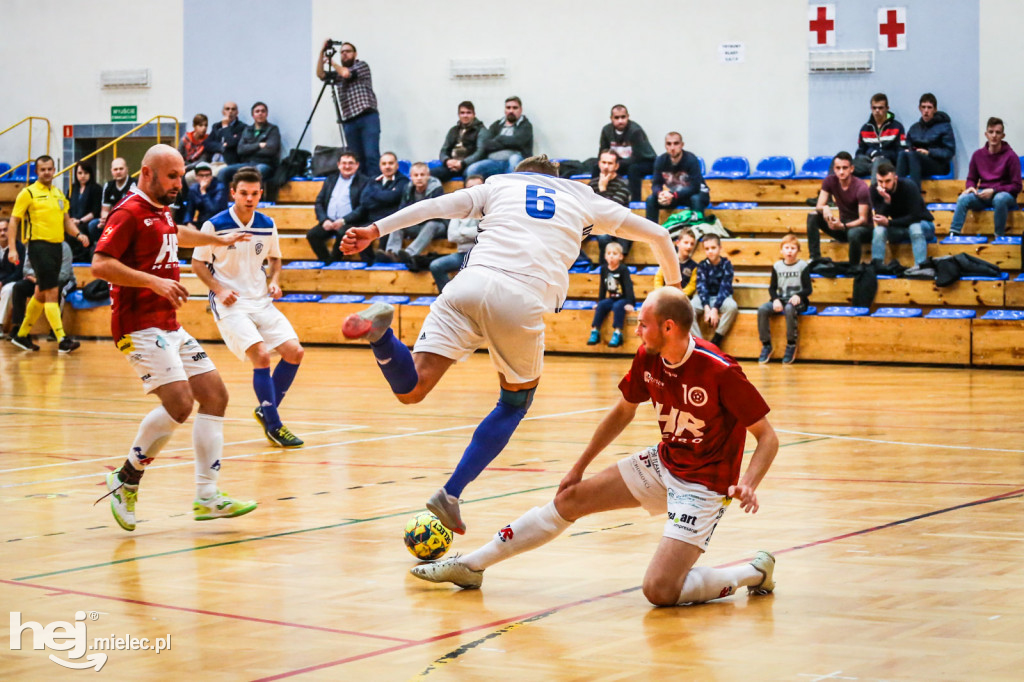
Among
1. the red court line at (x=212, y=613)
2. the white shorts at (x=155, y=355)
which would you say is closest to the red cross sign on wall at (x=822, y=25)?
the white shorts at (x=155, y=355)

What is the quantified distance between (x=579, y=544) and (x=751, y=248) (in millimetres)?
12432

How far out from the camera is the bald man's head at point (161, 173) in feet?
19.5

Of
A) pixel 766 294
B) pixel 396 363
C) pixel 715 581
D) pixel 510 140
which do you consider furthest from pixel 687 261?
pixel 715 581

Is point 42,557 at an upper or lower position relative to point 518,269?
lower

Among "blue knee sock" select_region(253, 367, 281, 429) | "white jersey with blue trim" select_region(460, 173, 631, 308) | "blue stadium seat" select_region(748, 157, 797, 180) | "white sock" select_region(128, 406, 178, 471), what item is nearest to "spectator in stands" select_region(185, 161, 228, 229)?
"blue stadium seat" select_region(748, 157, 797, 180)

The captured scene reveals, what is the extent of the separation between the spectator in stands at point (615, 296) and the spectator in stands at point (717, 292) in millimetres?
913

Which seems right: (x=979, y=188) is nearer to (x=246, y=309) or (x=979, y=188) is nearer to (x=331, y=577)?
(x=246, y=309)

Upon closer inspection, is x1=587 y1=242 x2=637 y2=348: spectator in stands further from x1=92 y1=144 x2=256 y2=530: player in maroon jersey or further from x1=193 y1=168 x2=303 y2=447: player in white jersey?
x1=92 y1=144 x2=256 y2=530: player in maroon jersey

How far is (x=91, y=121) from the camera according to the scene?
2336 centimetres

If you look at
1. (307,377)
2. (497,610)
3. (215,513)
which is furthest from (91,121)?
(497,610)

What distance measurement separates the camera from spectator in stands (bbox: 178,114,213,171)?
21.0 metres

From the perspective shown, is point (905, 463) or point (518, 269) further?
point (905, 463)

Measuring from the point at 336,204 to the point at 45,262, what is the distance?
14.1ft

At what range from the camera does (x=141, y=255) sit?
5934 mm
